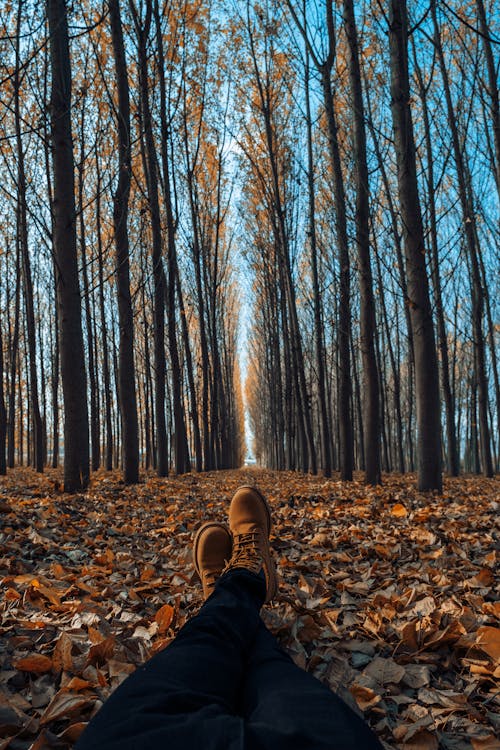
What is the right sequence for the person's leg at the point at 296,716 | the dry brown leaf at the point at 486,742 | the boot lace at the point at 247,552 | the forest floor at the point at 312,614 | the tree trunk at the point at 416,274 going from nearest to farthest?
the person's leg at the point at 296,716 → the dry brown leaf at the point at 486,742 → the forest floor at the point at 312,614 → the boot lace at the point at 247,552 → the tree trunk at the point at 416,274

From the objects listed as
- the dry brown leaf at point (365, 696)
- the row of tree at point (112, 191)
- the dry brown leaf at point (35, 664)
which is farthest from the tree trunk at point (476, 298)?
the dry brown leaf at point (35, 664)

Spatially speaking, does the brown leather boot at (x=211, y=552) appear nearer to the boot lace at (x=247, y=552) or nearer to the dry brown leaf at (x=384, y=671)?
the boot lace at (x=247, y=552)

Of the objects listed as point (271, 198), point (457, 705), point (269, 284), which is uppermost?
point (271, 198)

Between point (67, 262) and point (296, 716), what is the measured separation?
5.50 meters

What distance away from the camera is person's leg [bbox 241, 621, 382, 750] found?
84 cm

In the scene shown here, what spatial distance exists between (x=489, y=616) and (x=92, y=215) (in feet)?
43.3

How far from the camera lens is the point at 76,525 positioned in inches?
148

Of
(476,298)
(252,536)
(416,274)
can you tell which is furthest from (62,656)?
(476,298)

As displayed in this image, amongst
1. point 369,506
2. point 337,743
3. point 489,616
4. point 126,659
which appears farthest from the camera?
point 369,506

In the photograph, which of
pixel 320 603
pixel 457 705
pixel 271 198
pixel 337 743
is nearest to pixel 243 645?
pixel 337 743

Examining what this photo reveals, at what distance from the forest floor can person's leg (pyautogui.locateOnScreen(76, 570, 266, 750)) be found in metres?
0.39

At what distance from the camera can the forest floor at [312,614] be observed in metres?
1.37

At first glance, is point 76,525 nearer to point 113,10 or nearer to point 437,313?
point 113,10

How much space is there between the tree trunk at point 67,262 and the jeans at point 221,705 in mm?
4647
